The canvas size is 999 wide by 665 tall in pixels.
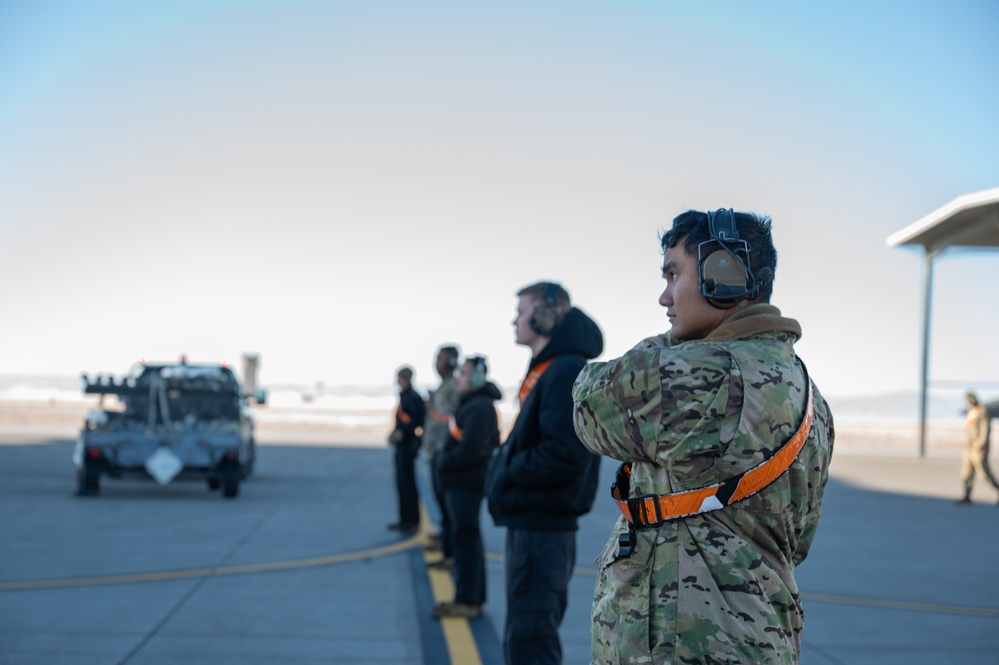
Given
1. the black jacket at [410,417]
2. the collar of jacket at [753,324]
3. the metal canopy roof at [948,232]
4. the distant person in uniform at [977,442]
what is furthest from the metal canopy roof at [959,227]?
the collar of jacket at [753,324]

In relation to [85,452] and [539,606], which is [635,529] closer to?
[539,606]

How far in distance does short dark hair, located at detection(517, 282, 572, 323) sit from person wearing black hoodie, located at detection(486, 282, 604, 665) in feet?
0.58

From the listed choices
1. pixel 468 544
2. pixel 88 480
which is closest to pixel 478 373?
pixel 468 544

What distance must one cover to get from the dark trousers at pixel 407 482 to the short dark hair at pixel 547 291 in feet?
22.3

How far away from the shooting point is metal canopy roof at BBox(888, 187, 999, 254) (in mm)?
26422

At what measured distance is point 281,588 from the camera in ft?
26.1

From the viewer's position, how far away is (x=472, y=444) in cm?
681

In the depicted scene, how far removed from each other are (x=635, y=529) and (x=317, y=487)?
1533 centimetres

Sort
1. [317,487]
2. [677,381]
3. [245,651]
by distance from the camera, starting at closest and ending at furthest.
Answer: [677,381], [245,651], [317,487]

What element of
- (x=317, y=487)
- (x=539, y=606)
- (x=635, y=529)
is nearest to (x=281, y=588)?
(x=539, y=606)

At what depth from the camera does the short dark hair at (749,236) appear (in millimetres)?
2539

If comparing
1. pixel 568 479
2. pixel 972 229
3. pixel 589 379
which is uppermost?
pixel 972 229

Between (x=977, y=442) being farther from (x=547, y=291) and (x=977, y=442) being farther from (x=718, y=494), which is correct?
(x=718, y=494)

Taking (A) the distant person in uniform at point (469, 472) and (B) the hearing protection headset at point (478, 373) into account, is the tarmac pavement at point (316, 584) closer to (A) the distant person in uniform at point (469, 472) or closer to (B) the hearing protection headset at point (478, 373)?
(A) the distant person in uniform at point (469, 472)
